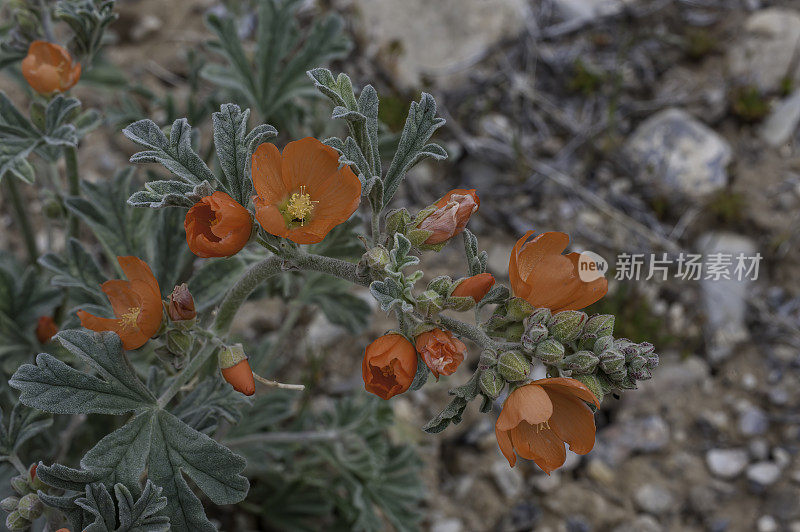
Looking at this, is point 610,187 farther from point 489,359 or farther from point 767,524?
point 489,359

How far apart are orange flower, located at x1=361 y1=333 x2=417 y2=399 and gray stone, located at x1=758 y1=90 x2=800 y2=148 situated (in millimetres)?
3722

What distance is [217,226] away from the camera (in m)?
1.68

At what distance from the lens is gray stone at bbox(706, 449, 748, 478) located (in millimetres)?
3699

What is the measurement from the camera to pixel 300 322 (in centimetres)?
405

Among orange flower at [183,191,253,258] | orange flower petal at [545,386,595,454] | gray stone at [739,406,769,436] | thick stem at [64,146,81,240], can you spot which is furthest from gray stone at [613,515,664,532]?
thick stem at [64,146,81,240]

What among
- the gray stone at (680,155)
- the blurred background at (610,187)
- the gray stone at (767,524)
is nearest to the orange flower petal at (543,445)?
the blurred background at (610,187)

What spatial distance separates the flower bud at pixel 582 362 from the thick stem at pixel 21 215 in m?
2.21

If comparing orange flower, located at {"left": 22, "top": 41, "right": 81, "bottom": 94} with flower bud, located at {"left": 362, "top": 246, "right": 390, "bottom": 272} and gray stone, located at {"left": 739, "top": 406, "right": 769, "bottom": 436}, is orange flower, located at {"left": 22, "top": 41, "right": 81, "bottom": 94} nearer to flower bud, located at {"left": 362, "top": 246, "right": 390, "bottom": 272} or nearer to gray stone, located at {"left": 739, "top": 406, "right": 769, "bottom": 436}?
flower bud, located at {"left": 362, "top": 246, "right": 390, "bottom": 272}

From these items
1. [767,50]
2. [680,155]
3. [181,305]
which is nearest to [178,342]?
[181,305]

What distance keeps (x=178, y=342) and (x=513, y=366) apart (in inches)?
33.6

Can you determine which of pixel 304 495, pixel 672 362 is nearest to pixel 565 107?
pixel 672 362

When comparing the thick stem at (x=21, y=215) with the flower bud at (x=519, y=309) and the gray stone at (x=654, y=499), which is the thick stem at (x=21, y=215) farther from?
the gray stone at (x=654, y=499)

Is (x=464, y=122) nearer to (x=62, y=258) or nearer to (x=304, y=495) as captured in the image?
(x=304, y=495)

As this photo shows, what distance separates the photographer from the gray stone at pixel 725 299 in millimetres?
4055
